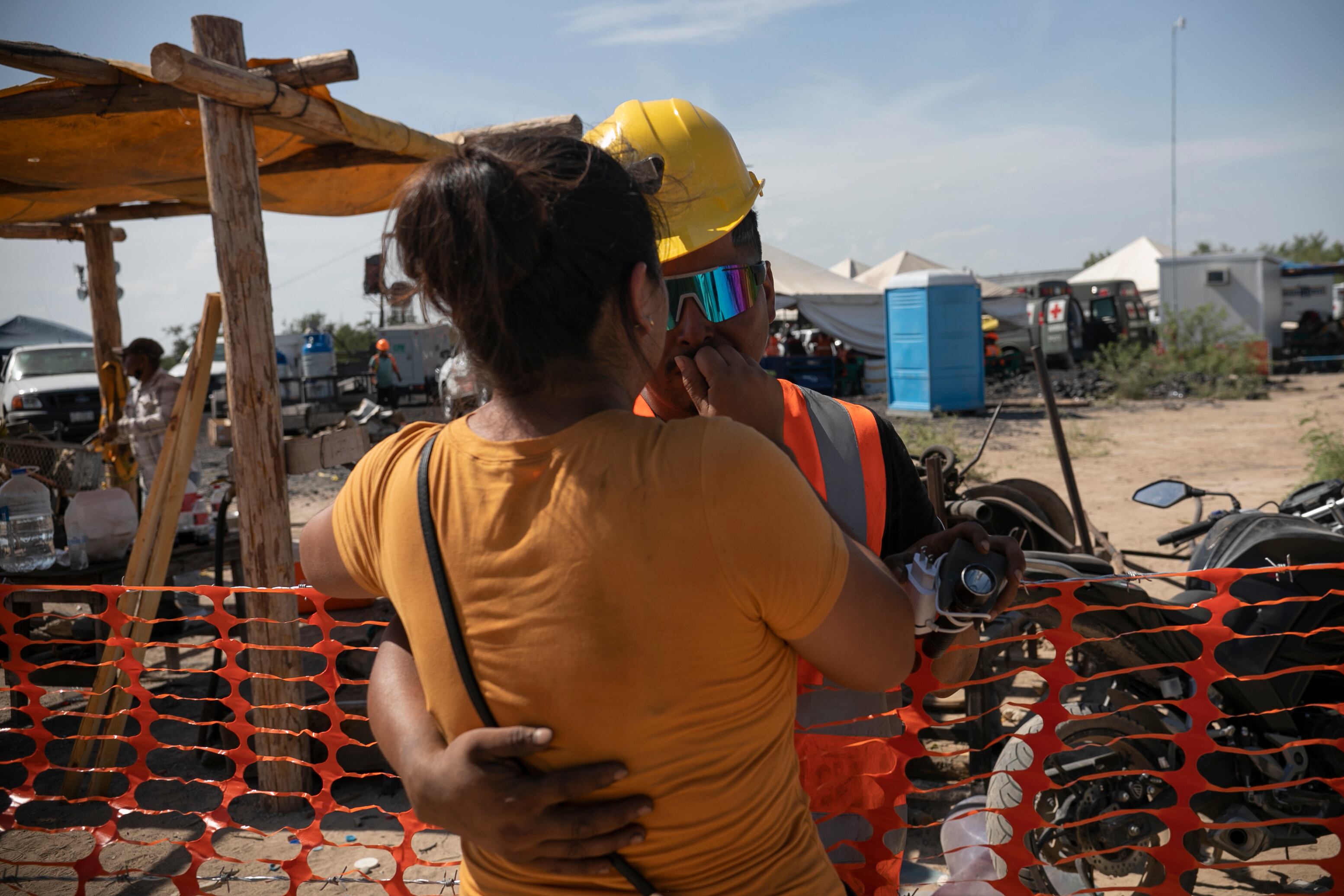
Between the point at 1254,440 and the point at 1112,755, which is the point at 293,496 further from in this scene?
the point at 1254,440

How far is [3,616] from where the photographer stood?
2891 mm

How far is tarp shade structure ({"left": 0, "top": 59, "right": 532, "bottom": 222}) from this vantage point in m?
4.12

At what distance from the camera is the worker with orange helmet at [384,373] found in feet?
65.1

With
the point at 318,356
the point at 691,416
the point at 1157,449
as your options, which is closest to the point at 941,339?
the point at 1157,449

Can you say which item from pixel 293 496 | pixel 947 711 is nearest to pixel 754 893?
pixel 947 711

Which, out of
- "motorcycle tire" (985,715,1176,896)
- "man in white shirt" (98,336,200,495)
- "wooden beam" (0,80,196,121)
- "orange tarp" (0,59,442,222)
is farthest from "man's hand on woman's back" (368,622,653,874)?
"man in white shirt" (98,336,200,495)

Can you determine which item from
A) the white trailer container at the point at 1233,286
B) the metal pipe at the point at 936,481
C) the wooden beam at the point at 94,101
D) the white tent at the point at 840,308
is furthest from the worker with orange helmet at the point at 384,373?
the white trailer container at the point at 1233,286

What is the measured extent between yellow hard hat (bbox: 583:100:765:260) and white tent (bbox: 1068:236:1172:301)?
130 feet

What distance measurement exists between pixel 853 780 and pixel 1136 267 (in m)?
42.9

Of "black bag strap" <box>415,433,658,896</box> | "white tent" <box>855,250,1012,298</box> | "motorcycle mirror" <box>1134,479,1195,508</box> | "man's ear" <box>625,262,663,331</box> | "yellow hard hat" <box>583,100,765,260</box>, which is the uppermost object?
"white tent" <box>855,250,1012,298</box>

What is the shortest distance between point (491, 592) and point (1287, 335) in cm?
3079

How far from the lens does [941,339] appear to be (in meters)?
17.5

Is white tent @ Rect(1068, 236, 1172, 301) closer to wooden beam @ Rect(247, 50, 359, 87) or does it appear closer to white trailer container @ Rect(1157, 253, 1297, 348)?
white trailer container @ Rect(1157, 253, 1297, 348)

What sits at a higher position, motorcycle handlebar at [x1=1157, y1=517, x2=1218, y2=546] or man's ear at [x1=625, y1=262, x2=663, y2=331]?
man's ear at [x1=625, y1=262, x2=663, y2=331]
